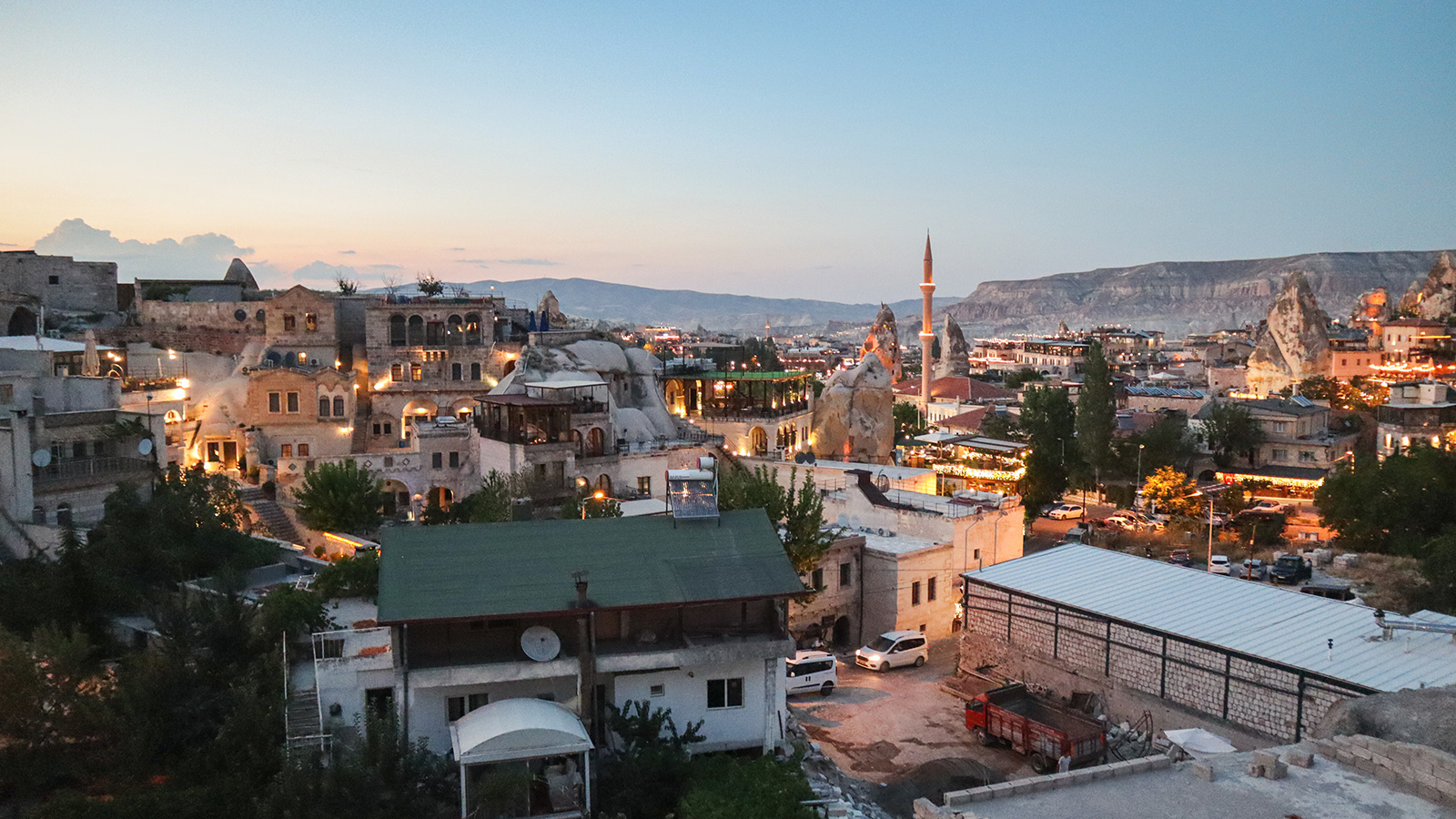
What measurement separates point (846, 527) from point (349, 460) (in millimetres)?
16366

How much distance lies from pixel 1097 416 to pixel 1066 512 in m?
5.80

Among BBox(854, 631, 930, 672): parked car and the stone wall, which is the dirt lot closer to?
BBox(854, 631, 930, 672): parked car

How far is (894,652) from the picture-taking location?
24953 mm

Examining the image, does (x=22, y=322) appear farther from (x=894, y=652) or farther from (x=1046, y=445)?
(x=1046, y=445)

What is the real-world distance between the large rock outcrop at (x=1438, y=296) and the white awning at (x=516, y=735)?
325ft

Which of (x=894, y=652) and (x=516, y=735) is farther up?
(x=516, y=735)

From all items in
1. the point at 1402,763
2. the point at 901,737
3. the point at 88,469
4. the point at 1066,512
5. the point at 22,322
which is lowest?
the point at 1066,512

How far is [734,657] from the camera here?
16.8 m

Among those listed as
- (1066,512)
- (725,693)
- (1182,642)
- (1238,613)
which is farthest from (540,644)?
(1066,512)

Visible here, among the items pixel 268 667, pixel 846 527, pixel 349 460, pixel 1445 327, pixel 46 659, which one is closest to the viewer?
pixel 268 667

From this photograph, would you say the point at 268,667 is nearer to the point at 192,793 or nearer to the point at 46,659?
the point at 192,793

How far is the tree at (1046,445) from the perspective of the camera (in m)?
49.2

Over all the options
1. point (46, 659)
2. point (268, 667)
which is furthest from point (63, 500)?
point (268, 667)

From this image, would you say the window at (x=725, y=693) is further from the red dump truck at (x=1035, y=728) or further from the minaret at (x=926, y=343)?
the minaret at (x=926, y=343)
